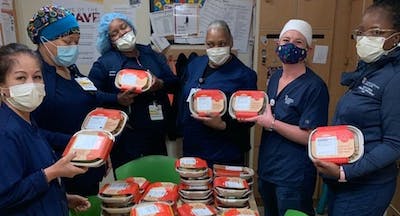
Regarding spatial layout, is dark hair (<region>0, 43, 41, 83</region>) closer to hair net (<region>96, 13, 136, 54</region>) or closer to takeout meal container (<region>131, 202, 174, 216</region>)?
takeout meal container (<region>131, 202, 174, 216</region>)

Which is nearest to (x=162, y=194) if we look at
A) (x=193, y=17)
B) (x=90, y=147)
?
(x=90, y=147)

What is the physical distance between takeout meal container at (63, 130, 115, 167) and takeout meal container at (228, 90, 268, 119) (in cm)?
70

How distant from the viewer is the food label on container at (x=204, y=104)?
1.86 meters

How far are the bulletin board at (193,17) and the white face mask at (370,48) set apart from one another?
1.74 m

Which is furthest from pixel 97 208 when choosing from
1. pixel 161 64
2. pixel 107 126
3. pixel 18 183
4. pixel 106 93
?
pixel 161 64

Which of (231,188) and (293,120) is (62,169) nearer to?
(231,188)

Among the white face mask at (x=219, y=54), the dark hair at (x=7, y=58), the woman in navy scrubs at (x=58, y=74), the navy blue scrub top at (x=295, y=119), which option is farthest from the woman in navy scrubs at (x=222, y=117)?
the dark hair at (x=7, y=58)

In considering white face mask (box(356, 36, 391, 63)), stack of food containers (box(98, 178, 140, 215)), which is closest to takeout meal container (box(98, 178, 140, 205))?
stack of food containers (box(98, 178, 140, 215))

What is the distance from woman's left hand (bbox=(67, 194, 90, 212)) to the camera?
1.52m

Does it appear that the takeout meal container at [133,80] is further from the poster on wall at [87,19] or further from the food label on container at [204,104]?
the poster on wall at [87,19]

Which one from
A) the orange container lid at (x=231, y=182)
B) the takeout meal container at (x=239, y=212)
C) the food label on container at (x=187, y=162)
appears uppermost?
the food label on container at (x=187, y=162)

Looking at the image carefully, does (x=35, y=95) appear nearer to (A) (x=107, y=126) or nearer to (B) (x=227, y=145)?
(A) (x=107, y=126)

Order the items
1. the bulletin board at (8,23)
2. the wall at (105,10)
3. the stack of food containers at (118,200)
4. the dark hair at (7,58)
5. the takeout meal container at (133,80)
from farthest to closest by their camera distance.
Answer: the wall at (105,10) → the bulletin board at (8,23) → the takeout meal container at (133,80) → the stack of food containers at (118,200) → the dark hair at (7,58)

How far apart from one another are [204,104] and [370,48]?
87 centimetres
